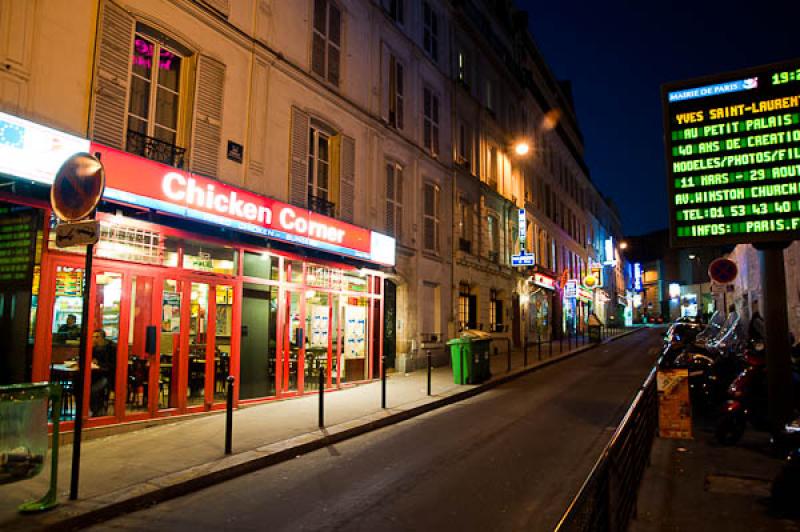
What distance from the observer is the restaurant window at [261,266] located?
433 inches

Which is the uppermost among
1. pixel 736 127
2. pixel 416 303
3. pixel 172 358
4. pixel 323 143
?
pixel 323 143

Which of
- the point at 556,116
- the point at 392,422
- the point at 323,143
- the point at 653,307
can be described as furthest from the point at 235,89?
the point at 653,307

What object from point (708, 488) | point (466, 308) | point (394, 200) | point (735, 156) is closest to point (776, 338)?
point (735, 156)

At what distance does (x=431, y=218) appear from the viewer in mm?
19203

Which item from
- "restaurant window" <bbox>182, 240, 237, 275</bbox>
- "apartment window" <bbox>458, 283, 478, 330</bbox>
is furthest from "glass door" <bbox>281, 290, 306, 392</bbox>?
"apartment window" <bbox>458, 283, 478, 330</bbox>

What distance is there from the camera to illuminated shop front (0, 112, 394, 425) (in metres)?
8.04

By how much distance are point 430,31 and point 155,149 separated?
1358cm

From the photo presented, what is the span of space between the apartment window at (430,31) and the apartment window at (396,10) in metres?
1.56

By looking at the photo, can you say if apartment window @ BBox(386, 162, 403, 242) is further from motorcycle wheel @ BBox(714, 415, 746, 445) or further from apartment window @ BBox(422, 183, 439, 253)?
motorcycle wheel @ BBox(714, 415, 746, 445)

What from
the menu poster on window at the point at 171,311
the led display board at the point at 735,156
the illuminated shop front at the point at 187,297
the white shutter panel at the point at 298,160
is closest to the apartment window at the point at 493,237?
the illuminated shop front at the point at 187,297

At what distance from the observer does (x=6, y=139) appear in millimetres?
6805

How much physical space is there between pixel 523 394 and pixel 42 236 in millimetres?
10049

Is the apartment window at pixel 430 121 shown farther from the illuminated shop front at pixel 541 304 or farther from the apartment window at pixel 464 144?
the illuminated shop front at pixel 541 304

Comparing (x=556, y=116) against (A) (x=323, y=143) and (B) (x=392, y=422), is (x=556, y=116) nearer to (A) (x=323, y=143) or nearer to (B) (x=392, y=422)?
(A) (x=323, y=143)
